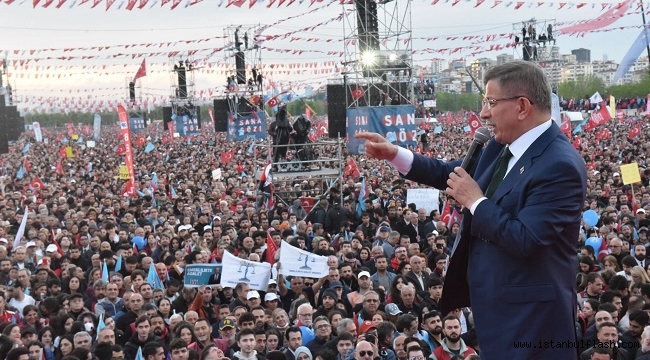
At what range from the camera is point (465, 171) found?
309cm

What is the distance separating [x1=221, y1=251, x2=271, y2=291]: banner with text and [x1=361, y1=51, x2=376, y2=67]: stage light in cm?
1349

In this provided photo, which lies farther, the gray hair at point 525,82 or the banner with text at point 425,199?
the banner with text at point 425,199

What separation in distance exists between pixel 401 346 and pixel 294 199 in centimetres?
1331

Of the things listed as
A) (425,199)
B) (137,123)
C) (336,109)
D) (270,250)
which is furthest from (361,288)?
(137,123)

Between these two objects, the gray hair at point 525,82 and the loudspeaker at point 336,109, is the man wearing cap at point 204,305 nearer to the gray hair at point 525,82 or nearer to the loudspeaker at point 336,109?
the gray hair at point 525,82

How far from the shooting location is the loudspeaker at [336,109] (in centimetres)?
2283

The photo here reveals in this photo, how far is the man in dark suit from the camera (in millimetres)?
2844

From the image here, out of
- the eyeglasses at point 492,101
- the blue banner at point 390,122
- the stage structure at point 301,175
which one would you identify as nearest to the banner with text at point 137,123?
the stage structure at point 301,175

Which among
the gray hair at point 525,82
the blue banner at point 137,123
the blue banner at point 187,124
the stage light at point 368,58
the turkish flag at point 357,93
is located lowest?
the blue banner at point 137,123

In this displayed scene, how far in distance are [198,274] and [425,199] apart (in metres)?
7.76

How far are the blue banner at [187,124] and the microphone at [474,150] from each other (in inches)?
1930

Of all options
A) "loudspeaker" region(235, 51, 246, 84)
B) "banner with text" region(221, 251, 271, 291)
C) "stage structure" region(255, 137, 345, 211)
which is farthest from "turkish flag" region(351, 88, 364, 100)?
"loudspeaker" region(235, 51, 246, 84)

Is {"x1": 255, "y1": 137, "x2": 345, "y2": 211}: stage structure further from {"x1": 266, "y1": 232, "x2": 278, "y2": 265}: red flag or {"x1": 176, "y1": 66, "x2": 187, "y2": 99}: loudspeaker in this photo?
{"x1": 176, "y1": 66, "x2": 187, "y2": 99}: loudspeaker

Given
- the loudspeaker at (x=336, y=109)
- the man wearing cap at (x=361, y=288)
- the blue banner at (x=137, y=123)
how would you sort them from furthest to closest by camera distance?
the blue banner at (x=137, y=123) → the loudspeaker at (x=336, y=109) → the man wearing cap at (x=361, y=288)
